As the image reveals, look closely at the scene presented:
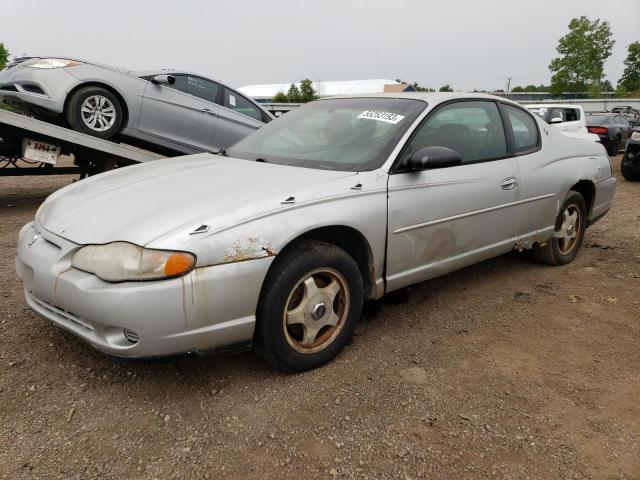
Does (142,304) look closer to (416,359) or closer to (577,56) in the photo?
(416,359)

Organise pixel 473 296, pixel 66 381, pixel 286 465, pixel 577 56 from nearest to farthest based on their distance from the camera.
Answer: pixel 286 465
pixel 66 381
pixel 473 296
pixel 577 56

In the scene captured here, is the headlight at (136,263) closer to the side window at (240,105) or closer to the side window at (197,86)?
the side window at (197,86)

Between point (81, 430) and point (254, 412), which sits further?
point (254, 412)

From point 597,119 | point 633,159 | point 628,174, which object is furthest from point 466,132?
point 597,119

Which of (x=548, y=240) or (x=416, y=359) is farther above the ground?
(x=548, y=240)

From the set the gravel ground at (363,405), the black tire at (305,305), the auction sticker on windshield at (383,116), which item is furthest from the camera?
the auction sticker on windshield at (383,116)

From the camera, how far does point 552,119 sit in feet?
38.4

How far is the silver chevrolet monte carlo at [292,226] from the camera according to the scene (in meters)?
2.16

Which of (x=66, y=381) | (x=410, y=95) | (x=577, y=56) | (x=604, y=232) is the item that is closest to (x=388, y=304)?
(x=410, y=95)

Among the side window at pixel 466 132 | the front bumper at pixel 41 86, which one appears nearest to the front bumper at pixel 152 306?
the side window at pixel 466 132

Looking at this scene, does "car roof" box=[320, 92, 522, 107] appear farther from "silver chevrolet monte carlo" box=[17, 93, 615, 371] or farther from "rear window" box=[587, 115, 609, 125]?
"rear window" box=[587, 115, 609, 125]

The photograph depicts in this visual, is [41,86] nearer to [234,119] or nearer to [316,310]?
[234,119]

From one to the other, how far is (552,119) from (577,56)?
40065 mm

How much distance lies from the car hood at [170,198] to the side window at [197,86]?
419 centimetres
